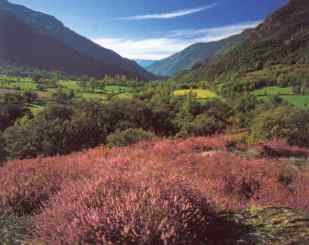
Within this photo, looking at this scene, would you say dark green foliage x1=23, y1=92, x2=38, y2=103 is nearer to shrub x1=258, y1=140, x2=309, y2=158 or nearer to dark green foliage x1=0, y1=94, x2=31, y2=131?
dark green foliage x1=0, y1=94, x2=31, y2=131

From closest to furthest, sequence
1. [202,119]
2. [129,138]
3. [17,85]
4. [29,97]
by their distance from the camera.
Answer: [129,138], [202,119], [29,97], [17,85]

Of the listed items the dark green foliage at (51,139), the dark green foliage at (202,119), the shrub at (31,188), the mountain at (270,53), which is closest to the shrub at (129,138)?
the dark green foliage at (51,139)

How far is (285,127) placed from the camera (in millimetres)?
16297

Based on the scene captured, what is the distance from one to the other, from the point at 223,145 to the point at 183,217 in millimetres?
7542

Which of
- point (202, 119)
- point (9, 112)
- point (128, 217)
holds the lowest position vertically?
point (9, 112)

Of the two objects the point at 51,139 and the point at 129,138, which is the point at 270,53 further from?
the point at 129,138

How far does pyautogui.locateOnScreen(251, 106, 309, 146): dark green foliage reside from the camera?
47.9 feet

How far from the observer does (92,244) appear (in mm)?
2152

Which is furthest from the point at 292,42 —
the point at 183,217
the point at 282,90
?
the point at 183,217

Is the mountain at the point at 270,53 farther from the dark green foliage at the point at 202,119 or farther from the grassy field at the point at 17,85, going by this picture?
the dark green foliage at the point at 202,119

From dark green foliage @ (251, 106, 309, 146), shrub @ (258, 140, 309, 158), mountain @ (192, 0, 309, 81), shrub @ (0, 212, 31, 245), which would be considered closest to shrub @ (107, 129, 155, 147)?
shrub @ (258, 140, 309, 158)

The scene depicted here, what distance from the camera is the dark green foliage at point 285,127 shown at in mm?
14604

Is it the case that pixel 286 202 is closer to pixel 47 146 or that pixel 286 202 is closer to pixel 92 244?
pixel 92 244

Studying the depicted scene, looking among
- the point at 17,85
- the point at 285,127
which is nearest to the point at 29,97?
the point at 17,85
